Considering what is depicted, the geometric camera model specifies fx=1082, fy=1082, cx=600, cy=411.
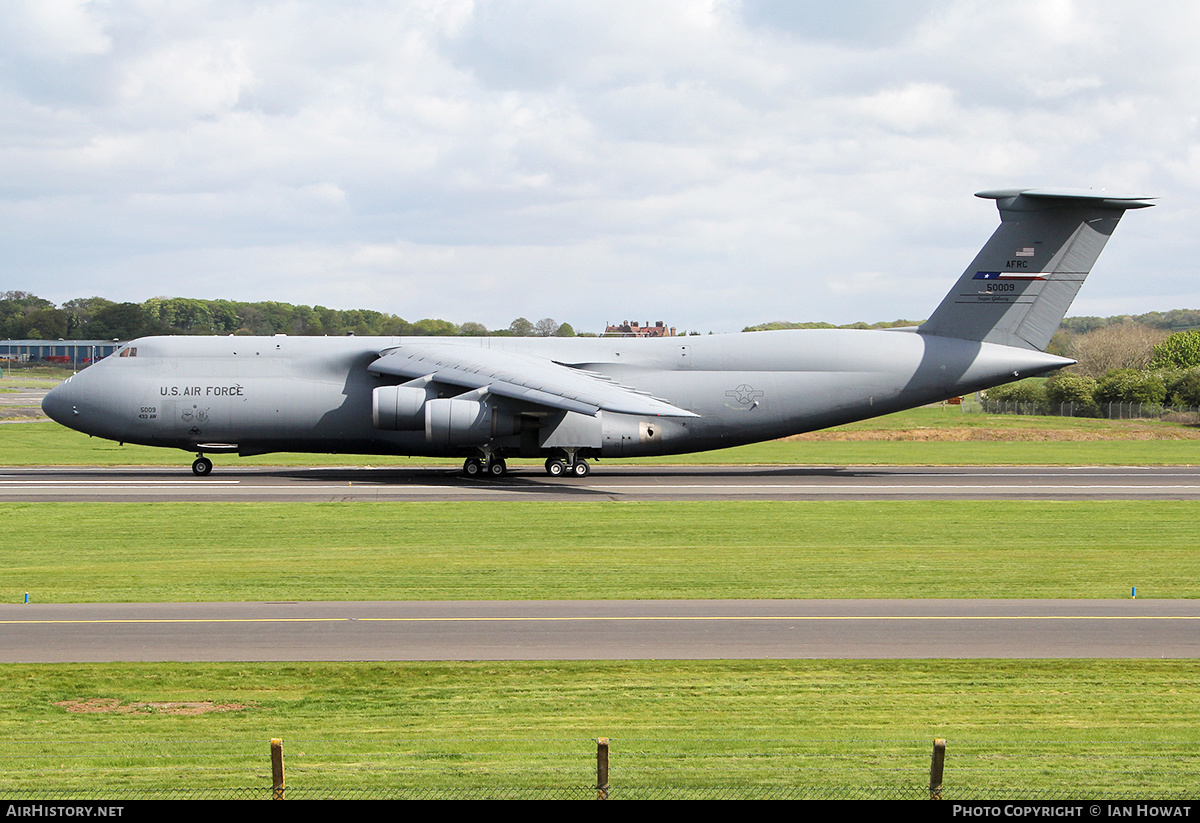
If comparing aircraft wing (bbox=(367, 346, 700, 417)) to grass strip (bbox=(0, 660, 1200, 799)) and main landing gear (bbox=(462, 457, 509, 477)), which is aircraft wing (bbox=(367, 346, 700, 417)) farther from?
grass strip (bbox=(0, 660, 1200, 799))

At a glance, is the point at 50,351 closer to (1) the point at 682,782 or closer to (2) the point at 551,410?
(2) the point at 551,410

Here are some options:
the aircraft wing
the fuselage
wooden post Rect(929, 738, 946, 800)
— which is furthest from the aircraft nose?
wooden post Rect(929, 738, 946, 800)

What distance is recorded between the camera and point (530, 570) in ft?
67.3

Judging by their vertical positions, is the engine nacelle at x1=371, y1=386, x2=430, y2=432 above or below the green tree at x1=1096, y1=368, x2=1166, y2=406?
below

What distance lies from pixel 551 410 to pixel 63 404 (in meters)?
17.3

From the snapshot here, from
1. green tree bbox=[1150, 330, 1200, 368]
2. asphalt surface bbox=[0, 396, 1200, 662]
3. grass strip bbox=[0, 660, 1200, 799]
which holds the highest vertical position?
green tree bbox=[1150, 330, 1200, 368]

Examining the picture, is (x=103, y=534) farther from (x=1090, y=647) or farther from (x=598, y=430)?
(x=1090, y=647)

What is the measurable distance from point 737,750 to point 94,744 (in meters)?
6.40

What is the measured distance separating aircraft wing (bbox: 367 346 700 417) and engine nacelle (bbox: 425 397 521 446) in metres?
0.76

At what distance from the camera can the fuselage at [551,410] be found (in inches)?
1464

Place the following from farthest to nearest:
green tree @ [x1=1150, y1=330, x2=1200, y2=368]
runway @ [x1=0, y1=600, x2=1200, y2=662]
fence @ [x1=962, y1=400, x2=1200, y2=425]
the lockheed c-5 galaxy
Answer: green tree @ [x1=1150, y1=330, x2=1200, y2=368] < fence @ [x1=962, y1=400, x2=1200, y2=425] < the lockheed c-5 galaxy < runway @ [x1=0, y1=600, x2=1200, y2=662]

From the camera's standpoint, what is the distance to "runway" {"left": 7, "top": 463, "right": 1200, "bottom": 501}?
108 ft

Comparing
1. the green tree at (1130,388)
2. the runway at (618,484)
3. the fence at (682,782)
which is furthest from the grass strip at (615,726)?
the green tree at (1130,388)

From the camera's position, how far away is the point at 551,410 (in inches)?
1422
